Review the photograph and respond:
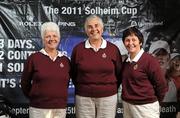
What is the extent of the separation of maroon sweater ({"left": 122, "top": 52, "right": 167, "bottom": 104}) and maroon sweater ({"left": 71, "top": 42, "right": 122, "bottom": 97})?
6.4 inches

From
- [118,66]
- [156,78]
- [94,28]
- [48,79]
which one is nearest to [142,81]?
[156,78]

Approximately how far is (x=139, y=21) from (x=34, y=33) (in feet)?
4.12

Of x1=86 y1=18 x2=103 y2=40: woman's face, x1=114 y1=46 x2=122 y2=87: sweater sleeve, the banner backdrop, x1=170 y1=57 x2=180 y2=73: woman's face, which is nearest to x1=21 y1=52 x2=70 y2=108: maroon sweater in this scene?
x1=86 y1=18 x2=103 y2=40: woman's face

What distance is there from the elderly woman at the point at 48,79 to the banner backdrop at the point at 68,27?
3.56 feet

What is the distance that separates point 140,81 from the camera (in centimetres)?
338

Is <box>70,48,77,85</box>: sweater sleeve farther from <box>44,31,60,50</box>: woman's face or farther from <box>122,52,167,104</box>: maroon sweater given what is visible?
<box>122,52,167,104</box>: maroon sweater

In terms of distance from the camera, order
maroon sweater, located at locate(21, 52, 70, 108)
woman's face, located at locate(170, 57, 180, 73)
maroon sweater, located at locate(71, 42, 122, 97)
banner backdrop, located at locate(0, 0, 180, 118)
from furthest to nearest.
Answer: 1. woman's face, located at locate(170, 57, 180, 73)
2. banner backdrop, located at locate(0, 0, 180, 118)
3. maroon sweater, located at locate(71, 42, 122, 97)
4. maroon sweater, located at locate(21, 52, 70, 108)

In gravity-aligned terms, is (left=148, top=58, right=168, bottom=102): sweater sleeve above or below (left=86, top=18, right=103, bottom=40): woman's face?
below

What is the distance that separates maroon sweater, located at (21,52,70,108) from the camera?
337 centimetres

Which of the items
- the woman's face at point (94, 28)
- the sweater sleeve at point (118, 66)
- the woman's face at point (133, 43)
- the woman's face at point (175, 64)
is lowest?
the woman's face at point (175, 64)

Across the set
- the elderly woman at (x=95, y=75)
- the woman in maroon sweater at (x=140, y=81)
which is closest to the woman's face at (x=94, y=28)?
the elderly woman at (x=95, y=75)

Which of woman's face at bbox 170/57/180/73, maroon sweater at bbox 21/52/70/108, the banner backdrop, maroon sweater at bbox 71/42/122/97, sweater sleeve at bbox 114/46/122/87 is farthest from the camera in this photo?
woman's face at bbox 170/57/180/73

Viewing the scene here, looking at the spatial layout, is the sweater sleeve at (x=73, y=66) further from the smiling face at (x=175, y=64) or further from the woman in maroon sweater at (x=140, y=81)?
the smiling face at (x=175, y=64)

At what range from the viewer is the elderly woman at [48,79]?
133 inches
